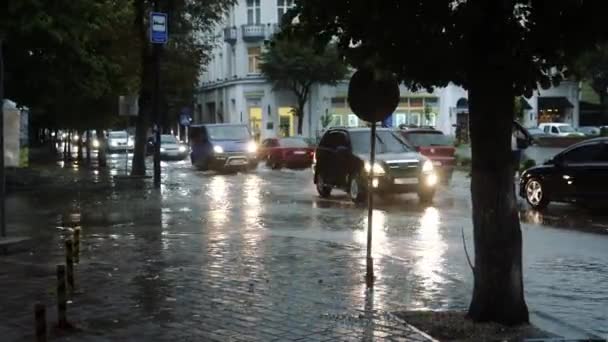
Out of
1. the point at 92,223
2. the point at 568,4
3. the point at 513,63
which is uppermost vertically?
the point at 568,4

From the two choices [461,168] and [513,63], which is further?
[461,168]

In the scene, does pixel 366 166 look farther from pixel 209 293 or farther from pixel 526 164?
pixel 209 293

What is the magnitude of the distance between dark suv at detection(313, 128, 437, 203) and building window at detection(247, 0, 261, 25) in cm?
5002

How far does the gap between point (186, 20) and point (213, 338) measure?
1159 inches

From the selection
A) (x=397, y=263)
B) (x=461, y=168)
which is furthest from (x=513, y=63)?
(x=461, y=168)

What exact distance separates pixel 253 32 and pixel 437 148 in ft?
150

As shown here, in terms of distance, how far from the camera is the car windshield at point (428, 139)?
27500mm

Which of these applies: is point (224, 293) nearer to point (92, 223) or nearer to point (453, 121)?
point (92, 223)

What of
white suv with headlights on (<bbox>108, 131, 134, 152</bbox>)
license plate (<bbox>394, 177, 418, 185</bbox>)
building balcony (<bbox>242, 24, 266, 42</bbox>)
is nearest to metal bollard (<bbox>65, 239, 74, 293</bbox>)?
license plate (<bbox>394, 177, 418, 185</bbox>)

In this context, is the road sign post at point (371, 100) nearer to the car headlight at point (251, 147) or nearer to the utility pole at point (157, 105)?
the utility pole at point (157, 105)

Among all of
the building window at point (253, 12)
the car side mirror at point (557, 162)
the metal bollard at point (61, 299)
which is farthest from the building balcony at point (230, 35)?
the metal bollard at point (61, 299)

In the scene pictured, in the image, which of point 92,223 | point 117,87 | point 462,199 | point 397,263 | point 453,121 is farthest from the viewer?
point 453,121

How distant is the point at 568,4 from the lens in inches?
259

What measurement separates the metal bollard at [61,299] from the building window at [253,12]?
2565 inches
